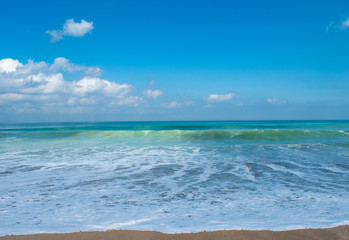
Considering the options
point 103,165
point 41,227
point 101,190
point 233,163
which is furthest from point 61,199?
point 233,163

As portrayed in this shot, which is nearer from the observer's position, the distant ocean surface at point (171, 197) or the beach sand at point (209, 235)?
the beach sand at point (209, 235)

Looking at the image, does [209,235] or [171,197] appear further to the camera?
[171,197]

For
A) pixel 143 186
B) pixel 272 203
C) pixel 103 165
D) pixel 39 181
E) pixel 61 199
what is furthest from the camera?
pixel 103 165

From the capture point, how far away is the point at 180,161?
30.5 ft

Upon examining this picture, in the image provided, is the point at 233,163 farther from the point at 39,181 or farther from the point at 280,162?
the point at 39,181

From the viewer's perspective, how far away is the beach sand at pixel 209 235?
3078 mm

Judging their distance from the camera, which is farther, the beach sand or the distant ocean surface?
the distant ocean surface

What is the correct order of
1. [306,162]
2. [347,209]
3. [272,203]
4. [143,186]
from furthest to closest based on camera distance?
[306,162], [143,186], [272,203], [347,209]

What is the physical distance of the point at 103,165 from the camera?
8.50 metres

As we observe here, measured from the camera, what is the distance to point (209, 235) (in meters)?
3.15

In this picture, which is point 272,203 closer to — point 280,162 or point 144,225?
point 144,225

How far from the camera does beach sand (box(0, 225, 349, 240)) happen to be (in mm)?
3078

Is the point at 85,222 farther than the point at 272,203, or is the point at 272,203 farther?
the point at 272,203

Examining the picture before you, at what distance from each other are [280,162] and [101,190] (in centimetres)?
670
